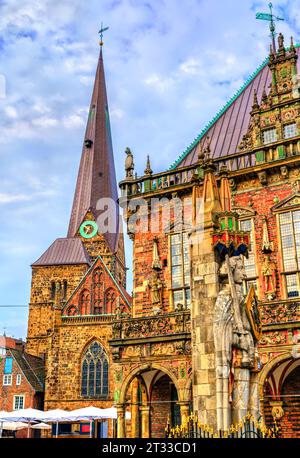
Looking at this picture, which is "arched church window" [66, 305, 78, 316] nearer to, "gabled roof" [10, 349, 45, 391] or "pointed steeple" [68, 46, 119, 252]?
"gabled roof" [10, 349, 45, 391]

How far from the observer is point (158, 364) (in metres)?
17.9

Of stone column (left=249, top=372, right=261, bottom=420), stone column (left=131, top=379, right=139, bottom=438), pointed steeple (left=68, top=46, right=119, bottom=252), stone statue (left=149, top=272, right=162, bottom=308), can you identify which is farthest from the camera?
pointed steeple (left=68, top=46, right=119, bottom=252)

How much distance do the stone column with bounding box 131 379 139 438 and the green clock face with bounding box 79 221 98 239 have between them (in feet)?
118

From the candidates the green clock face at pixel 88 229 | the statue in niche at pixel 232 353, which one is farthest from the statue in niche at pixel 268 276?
the green clock face at pixel 88 229

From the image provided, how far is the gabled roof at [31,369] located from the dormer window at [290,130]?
26.2m

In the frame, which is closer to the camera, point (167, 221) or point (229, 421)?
point (229, 421)

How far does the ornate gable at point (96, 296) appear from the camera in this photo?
4038 centimetres

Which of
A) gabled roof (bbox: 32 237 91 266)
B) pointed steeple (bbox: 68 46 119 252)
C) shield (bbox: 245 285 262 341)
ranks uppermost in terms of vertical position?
pointed steeple (bbox: 68 46 119 252)

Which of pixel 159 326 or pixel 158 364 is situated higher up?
pixel 159 326

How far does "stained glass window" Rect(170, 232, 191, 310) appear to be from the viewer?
2011 centimetres

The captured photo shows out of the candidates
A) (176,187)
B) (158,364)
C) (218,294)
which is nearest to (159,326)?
(158,364)

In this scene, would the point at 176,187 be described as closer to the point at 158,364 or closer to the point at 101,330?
the point at 158,364

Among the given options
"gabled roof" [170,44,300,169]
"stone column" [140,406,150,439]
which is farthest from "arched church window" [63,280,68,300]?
"stone column" [140,406,150,439]
